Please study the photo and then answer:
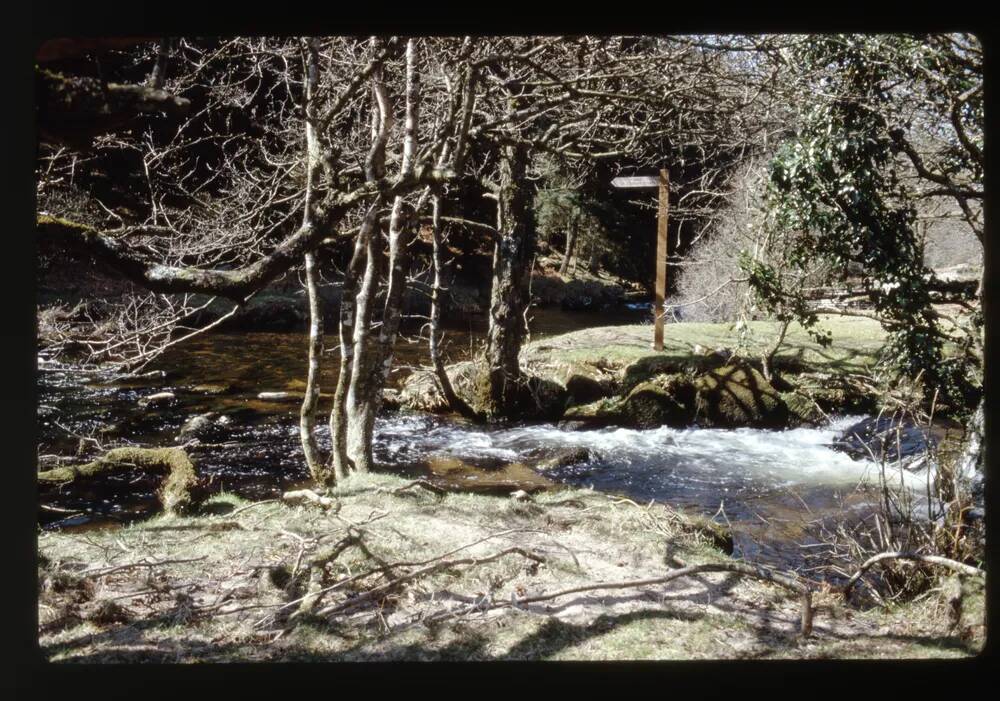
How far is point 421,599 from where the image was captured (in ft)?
10.1

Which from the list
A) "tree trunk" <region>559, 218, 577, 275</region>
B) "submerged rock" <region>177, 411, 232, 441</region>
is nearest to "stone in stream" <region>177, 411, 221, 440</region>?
"submerged rock" <region>177, 411, 232, 441</region>

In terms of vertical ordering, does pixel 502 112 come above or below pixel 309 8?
above

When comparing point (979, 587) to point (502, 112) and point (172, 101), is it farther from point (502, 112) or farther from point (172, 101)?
point (502, 112)

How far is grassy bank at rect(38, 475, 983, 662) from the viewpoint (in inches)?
108

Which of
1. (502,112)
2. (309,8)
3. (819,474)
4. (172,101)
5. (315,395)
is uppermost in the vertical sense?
(502,112)

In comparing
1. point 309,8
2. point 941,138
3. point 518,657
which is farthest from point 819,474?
point 309,8

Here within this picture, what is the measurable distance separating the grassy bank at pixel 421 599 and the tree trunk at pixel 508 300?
3.68 meters

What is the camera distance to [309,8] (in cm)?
240

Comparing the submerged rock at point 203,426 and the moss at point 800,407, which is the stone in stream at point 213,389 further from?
the moss at point 800,407

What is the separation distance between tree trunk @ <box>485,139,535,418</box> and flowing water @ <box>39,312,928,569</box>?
1.44ft

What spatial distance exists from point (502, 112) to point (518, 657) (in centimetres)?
511

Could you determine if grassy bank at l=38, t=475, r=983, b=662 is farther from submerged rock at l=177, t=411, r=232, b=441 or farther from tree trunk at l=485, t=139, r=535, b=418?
tree trunk at l=485, t=139, r=535, b=418

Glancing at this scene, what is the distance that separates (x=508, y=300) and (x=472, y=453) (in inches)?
72.8

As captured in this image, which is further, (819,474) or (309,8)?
(819,474)
